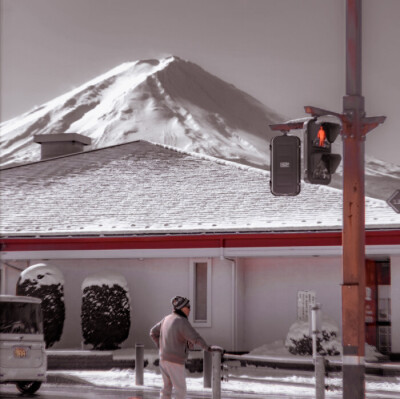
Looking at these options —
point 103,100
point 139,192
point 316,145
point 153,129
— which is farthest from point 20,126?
point 316,145

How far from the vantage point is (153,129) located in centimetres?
17325

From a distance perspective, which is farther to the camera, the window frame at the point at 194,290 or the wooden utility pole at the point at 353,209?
the window frame at the point at 194,290

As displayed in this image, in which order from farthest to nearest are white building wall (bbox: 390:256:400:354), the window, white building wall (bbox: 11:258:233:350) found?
the window < white building wall (bbox: 11:258:233:350) < white building wall (bbox: 390:256:400:354)

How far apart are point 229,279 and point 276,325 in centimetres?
165

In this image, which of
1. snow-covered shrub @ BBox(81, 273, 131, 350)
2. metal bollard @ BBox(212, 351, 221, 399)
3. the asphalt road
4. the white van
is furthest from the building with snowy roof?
metal bollard @ BBox(212, 351, 221, 399)

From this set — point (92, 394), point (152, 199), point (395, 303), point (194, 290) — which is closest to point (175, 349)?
point (92, 394)

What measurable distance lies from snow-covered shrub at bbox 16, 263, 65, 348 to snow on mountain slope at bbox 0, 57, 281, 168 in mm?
132910

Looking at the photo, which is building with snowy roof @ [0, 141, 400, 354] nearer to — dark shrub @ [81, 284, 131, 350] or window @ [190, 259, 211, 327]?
window @ [190, 259, 211, 327]

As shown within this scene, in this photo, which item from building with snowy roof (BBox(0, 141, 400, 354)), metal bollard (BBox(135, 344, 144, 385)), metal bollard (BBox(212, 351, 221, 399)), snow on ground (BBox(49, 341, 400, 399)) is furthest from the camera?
building with snowy roof (BBox(0, 141, 400, 354))

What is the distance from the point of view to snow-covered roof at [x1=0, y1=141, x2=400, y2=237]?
27828mm

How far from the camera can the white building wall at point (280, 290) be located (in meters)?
27.1

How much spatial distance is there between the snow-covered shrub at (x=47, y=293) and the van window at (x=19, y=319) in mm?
7307

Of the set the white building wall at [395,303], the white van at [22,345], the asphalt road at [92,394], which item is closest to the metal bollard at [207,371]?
the asphalt road at [92,394]

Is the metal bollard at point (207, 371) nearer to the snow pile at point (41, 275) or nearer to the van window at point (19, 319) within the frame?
the van window at point (19, 319)
